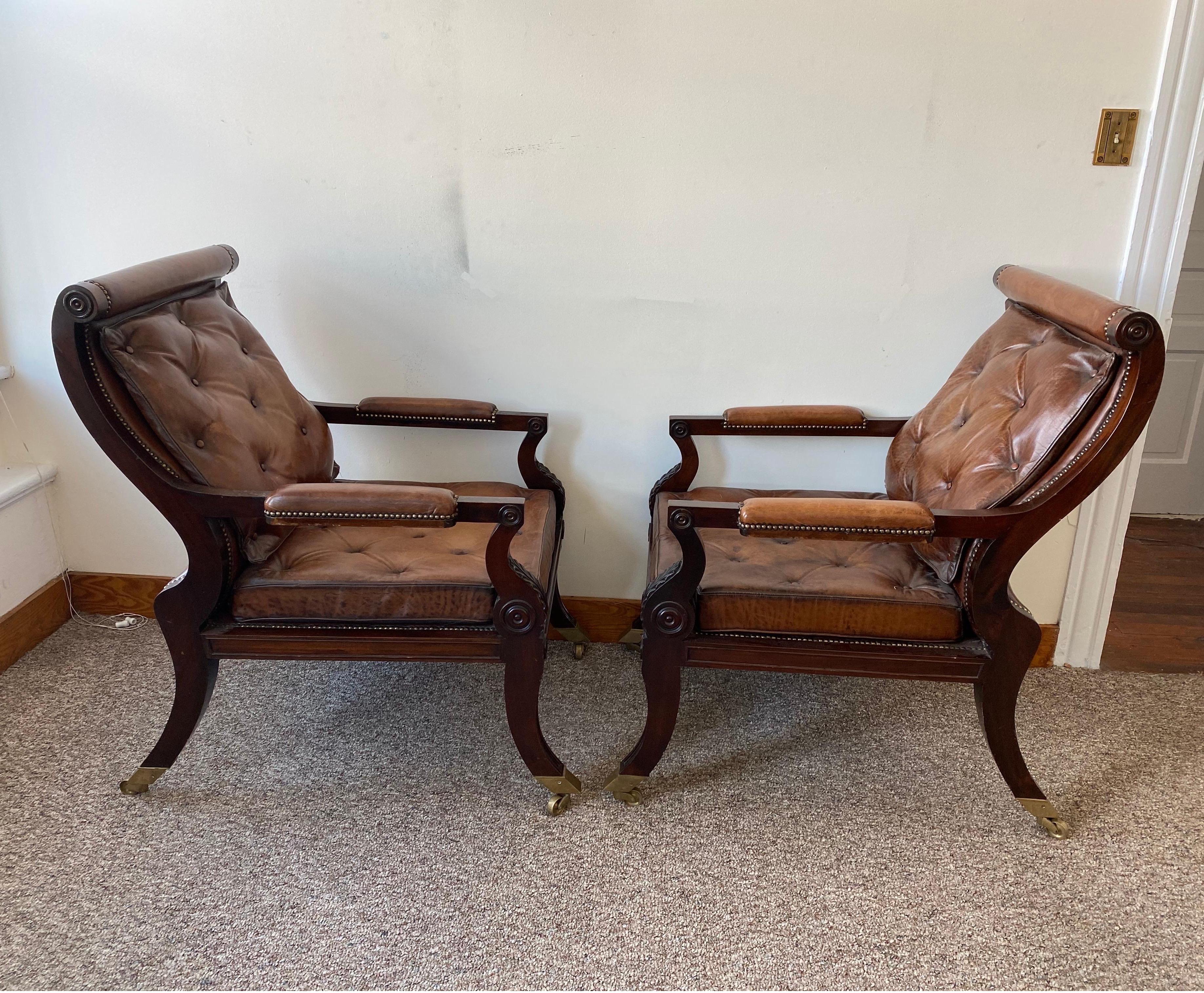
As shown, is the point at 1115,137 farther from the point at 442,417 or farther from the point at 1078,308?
the point at 442,417

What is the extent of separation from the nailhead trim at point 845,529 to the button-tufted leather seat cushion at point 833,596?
0.17 metres

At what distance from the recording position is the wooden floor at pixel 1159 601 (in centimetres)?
238

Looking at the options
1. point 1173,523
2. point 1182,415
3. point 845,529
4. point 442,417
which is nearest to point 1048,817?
point 845,529

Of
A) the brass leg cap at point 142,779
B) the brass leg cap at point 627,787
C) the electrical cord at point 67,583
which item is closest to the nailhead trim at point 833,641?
the brass leg cap at point 627,787

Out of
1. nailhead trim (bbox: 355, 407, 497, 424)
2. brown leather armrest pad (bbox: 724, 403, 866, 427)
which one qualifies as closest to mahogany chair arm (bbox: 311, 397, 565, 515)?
nailhead trim (bbox: 355, 407, 497, 424)

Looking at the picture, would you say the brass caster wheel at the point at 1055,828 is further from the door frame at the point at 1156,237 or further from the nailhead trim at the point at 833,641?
the door frame at the point at 1156,237

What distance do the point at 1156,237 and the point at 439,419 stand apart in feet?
5.46

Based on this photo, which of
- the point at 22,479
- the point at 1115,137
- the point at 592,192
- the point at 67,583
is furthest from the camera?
the point at 67,583

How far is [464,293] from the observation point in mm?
2164

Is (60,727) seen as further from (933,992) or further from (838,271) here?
(838,271)

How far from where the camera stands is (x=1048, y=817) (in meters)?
1.75

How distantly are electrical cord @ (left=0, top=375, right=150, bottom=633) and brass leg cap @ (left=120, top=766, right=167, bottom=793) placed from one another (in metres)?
0.74

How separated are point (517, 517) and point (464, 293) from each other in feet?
2.61

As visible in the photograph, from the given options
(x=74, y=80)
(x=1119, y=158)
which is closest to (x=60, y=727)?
(x=74, y=80)
